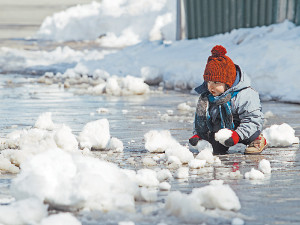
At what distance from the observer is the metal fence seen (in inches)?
575

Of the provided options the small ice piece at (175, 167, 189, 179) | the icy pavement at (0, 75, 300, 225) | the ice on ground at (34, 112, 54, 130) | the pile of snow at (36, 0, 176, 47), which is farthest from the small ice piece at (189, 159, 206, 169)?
the pile of snow at (36, 0, 176, 47)

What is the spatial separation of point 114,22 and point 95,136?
35566mm

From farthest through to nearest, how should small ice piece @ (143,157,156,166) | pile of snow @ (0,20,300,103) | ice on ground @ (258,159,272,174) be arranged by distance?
pile of snow @ (0,20,300,103) → small ice piece @ (143,157,156,166) → ice on ground @ (258,159,272,174)

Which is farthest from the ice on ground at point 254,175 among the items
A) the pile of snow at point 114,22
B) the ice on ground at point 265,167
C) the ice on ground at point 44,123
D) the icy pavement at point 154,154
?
the pile of snow at point 114,22

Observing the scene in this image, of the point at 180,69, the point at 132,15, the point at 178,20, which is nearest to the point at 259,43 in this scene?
the point at 180,69

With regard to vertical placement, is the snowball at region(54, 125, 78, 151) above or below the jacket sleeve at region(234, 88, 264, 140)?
below

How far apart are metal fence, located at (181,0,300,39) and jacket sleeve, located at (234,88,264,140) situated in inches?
337

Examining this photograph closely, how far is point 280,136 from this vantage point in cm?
604

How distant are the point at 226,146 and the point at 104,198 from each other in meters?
2.15

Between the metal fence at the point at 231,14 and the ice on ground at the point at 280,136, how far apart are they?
26.8ft

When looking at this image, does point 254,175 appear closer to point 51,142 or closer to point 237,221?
point 237,221


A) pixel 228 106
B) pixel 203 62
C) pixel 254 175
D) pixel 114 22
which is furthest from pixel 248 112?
pixel 114 22

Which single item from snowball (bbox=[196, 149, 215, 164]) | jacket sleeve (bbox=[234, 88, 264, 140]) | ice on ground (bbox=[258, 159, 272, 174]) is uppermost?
jacket sleeve (bbox=[234, 88, 264, 140])

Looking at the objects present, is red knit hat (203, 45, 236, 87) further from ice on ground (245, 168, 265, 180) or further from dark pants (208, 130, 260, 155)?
ice on ground (245, 168, 265, 180)
